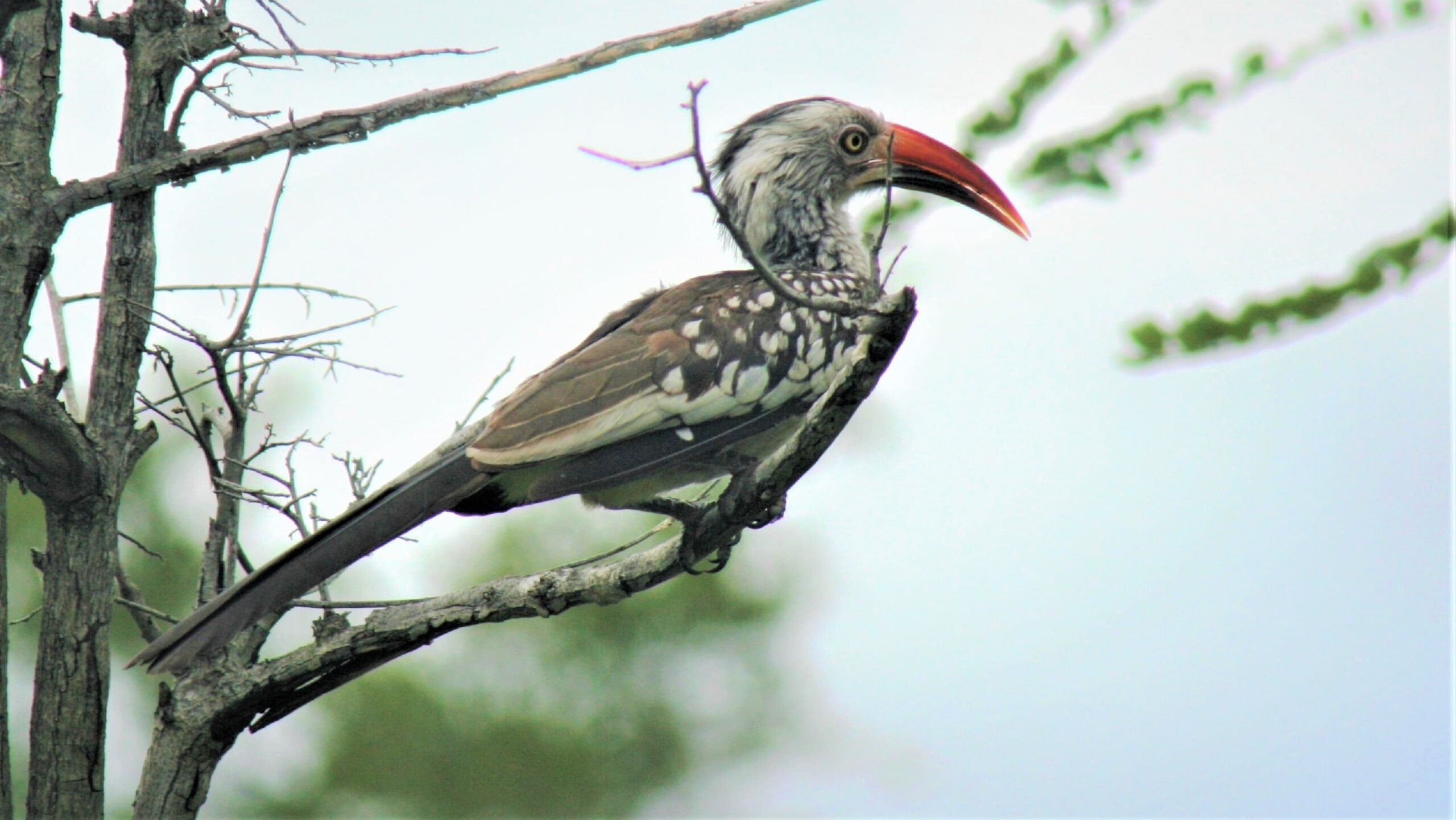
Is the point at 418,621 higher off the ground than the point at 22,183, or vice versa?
the point at 22,183

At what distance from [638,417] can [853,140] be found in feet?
5.97

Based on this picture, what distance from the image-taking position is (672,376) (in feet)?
12.0

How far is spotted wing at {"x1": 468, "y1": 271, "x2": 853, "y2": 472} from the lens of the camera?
11.4 feet

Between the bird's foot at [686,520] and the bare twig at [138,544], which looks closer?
the bird's foot at [686,520]

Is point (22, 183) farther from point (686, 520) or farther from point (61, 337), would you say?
point (686, 520)

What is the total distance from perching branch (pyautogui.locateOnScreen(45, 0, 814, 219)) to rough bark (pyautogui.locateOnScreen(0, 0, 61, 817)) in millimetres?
78

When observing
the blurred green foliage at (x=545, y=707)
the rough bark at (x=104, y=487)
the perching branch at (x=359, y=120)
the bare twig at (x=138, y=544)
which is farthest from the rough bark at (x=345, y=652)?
the blurred green foliage at (x=545, y=707)

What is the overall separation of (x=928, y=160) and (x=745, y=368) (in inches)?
60.3

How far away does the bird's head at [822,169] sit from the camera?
4688 millimetres

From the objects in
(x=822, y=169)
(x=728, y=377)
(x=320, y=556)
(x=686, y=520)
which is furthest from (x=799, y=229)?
(x=320, y=556)

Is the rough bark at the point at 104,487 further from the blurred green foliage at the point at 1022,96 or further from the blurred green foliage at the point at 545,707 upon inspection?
the blurred green foliage at the point at 545,707

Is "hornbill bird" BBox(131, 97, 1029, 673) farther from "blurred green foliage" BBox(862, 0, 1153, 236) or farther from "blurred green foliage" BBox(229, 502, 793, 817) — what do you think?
"blurred green foliage" BBox(229, 502, 793, 817)

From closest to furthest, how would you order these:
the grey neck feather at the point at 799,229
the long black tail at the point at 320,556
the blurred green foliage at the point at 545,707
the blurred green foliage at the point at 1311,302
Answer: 1. the blurred green foliage at the point at 1311,302
2. the long black tail at the point at 320,556
3. the grey neck feather at the point at 799,229
4. the blurred green foliage at the point at 545,707

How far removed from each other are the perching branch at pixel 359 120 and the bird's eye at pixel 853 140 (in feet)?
4.33
